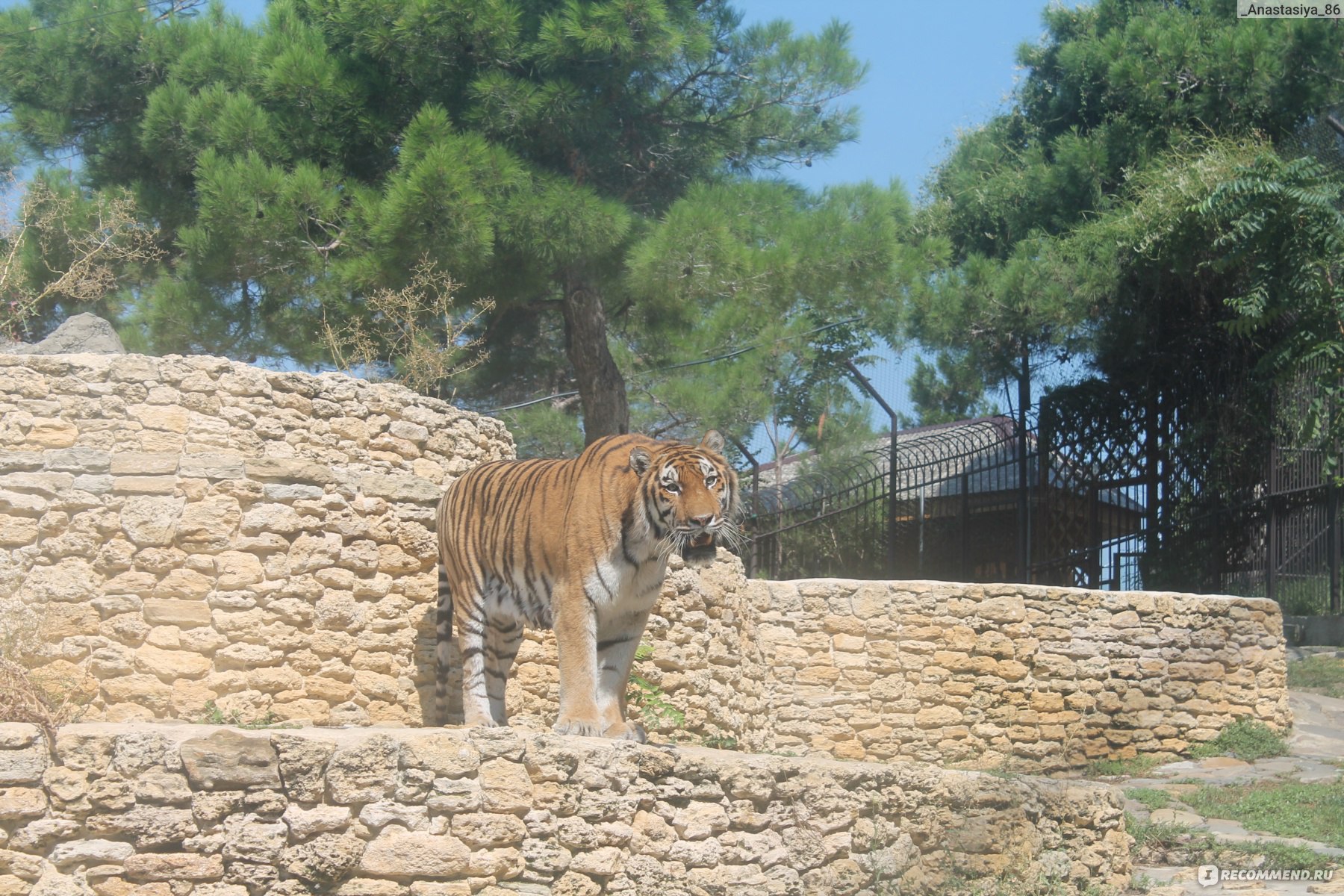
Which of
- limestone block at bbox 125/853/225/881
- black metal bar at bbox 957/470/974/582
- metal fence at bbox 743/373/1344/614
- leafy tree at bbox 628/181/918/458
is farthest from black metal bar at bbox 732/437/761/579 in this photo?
limestone block at bbox 125/853/225/881

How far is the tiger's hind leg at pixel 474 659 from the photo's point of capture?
7.00 m

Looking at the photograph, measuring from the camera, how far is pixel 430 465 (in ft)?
28.0

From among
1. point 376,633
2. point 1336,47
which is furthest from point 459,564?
point 1336,47

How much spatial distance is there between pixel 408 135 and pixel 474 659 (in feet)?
23.4

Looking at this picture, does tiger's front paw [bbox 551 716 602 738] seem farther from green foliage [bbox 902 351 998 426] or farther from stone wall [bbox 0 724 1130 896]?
green foliage [bbox 902 351 998 426]

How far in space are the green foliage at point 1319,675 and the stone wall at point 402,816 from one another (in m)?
8.69

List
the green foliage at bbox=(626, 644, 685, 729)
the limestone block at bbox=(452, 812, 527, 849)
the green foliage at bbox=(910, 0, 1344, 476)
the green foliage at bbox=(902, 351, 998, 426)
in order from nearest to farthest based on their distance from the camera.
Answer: the limestone block at bbox=(452, 812, 527, 849) < the green foliage at bbox=(626, 644, 685, 729) < the green foliage at bbox=(910, 0, 1344, 476) < the green foliage at bbox=(902, 351, 998, 426)

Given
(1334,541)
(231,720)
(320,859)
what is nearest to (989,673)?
(1334,541)

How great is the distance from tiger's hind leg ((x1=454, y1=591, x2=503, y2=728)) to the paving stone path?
3560mm

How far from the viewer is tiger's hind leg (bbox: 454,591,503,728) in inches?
276

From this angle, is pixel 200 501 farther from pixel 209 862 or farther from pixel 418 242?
pixel 418 242

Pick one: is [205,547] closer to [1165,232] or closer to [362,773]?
[362,773]

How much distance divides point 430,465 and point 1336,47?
12507mm

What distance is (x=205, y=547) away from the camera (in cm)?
694
